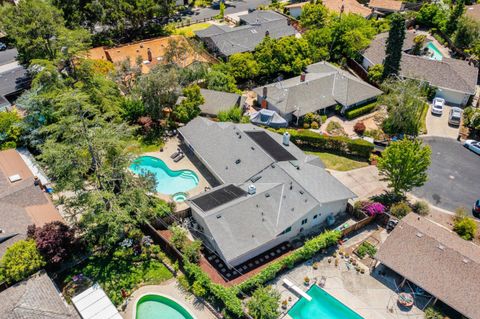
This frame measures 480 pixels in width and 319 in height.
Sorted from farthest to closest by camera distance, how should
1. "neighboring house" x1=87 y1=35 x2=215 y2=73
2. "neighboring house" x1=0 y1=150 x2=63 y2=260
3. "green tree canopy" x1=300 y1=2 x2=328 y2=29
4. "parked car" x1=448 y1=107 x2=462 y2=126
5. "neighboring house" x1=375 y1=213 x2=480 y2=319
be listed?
"green tree canopy" x1=300 y1=2 x2=328 y2=29 < "neighboring house" x1=87 y1=35 x2=215 y2=73 < "parked car" x1=448 y1=107 x2=462 y2=126 < "neighboring house" x1=0 y1=150 x2=63 y2=260 < "neighboring house" x1=375 y1=213 x2=480 y2=319

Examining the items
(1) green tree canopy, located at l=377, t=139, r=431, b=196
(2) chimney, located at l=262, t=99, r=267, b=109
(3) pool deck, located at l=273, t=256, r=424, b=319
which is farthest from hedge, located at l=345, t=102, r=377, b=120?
(3) pool deck, located at l=273, t=256, r=424, b=319

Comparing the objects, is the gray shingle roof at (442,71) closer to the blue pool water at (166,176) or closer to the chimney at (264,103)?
the chimney at (264,103)

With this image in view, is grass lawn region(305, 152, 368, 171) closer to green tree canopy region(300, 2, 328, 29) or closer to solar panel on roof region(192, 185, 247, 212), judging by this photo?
solar panel on roof region(192, 185, 247, 212)

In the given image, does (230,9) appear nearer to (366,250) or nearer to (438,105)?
(438,105)

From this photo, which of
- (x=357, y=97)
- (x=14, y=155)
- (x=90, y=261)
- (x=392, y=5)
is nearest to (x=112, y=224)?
(x=90, y=261)

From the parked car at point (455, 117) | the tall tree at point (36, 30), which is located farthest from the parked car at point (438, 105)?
the tall tree at point (36, 30)

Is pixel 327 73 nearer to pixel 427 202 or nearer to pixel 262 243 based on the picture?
pixel 427 202

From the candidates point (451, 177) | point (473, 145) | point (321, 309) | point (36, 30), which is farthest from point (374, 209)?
point (36, 30)
